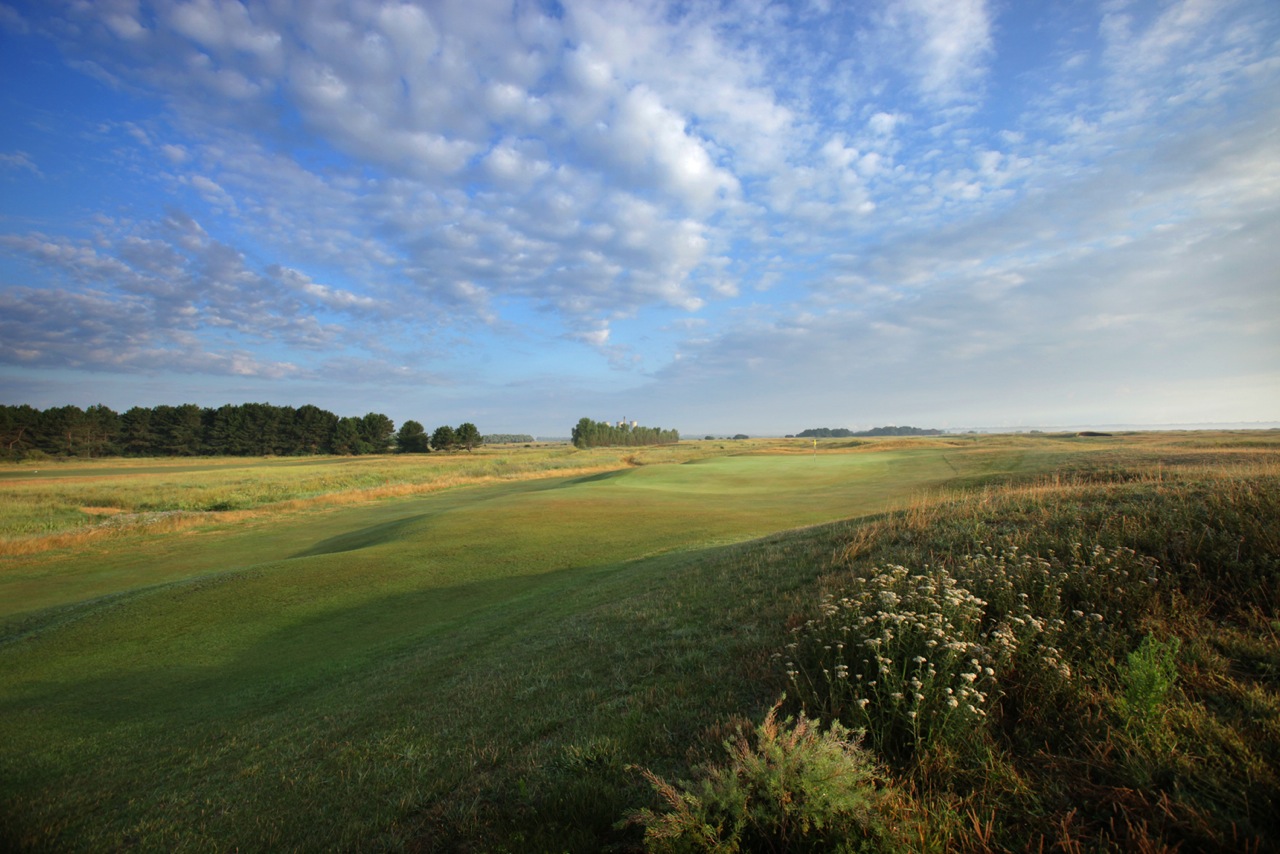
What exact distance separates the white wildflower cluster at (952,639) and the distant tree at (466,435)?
12489 cm

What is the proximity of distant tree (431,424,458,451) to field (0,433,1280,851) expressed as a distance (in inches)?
4317

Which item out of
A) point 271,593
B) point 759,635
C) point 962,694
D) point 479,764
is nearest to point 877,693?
point 962,694

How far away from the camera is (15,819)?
5.13 metres

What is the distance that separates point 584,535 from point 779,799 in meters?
17.6

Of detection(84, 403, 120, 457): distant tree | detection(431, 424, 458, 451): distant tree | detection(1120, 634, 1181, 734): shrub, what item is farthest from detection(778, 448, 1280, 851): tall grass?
detection(84, 403, 120, 457): distant tree

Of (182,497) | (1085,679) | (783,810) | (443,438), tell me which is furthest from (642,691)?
(443,438)

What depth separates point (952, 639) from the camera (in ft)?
13.7

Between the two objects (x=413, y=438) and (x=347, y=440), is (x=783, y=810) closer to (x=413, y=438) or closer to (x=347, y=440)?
(x=413, y=438)

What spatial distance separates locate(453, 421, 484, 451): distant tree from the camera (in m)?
123

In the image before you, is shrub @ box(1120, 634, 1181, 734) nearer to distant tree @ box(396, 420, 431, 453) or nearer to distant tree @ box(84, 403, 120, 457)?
distant tree @ box(396, 420, 431, 453)

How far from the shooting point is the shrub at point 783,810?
2.80 meters

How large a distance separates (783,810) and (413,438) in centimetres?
12757

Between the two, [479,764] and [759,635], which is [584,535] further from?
[479,764]

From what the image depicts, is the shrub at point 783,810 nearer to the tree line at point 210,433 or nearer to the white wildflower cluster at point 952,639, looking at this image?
the white wildflower cluster at point 952,639
